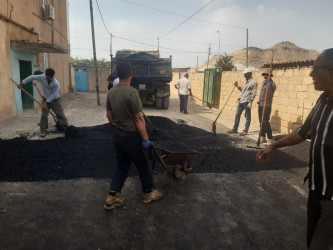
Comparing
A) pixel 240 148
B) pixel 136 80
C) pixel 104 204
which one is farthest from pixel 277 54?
pixel 104 204

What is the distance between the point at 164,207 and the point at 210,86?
11.3 metres

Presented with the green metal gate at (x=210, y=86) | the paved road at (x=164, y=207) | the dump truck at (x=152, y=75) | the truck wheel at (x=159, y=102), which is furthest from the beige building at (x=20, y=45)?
the green metal gate at (x=210, y=86)

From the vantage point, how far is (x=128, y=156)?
3.36 m

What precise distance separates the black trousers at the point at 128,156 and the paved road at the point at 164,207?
12.9 inches

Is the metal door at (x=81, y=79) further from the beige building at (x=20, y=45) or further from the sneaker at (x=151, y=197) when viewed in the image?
the sneaker at (x=151, y=197)

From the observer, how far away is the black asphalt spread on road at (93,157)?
448cm

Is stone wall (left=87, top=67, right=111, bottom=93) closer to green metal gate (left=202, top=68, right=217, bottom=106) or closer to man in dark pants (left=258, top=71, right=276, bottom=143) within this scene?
green metal gate (left=202, top=68, right=217, bottom=106)

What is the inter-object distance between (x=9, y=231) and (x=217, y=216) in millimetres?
2342

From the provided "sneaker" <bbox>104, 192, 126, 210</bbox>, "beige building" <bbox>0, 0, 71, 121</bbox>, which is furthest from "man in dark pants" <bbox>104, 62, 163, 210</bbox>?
"beige building" <bbox>0, 0, 71, 121</bbox>

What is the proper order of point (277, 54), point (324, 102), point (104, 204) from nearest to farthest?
point (324, 102) → point (104, 204) → point (277, 54)

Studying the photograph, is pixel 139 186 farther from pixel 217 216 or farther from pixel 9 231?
pixel 9 231

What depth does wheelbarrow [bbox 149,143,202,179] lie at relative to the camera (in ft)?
12.3

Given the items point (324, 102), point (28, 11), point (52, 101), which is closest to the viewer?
point (324, 102)

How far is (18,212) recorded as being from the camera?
10.5ft
